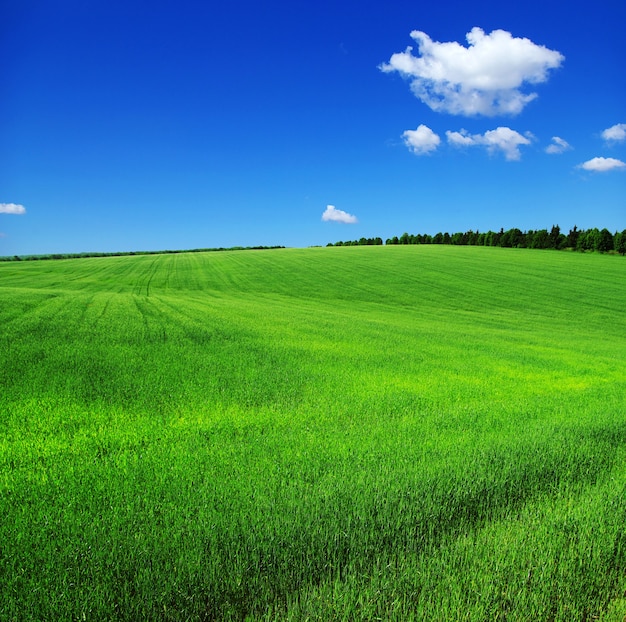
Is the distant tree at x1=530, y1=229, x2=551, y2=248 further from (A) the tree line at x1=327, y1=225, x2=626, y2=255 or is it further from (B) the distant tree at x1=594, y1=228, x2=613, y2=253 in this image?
(B) the distant tree at x1=594, y1=228, x2=613, y2=253

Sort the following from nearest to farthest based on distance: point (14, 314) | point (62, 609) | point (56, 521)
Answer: point (62, 609), point (56, 521), point (14, 314)

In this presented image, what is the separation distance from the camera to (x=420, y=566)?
339 centimetres

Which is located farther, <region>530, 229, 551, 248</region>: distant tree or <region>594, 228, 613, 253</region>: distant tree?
<region>530, 229, 551, 248</region>: distant tree

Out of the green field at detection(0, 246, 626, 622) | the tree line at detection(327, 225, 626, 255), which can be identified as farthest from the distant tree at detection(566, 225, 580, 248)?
the green field at detection(0, 246, 626, 622)

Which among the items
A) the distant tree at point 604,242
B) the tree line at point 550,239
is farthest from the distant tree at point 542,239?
the distant tree at point 604,242

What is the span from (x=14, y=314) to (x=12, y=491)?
11619 millimetres

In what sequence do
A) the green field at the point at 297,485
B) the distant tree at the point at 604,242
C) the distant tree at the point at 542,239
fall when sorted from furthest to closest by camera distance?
the distant tree at the point at 542,239, the distant tree at the point at 604,242, the green field at the point at 297,485

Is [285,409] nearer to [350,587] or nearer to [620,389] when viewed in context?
[350,587]

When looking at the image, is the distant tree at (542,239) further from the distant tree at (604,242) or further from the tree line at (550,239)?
the distant tree at (604,242)

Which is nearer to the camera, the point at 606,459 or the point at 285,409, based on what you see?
the point at 606,459

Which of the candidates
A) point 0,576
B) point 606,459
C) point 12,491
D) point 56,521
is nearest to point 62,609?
point 0,576

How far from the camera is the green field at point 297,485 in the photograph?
311 cm

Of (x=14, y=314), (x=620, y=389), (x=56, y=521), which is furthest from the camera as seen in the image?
(x=14, y=314)

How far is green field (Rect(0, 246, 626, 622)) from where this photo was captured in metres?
3.11
